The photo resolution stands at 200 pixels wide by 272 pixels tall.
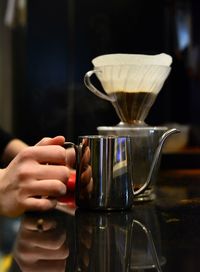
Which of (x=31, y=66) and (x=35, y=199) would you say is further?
(x=31, y=66)

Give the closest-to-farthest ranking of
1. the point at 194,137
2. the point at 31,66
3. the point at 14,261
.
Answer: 1. the point at 14,261
2. the point at 31,66
3. the point at 194,137

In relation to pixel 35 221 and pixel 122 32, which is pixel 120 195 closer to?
pixel 35 221

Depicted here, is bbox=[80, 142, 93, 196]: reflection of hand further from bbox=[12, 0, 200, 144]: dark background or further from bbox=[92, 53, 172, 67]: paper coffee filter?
bbox=[12, 0, 200, 144]: dark background

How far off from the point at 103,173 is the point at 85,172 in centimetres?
3

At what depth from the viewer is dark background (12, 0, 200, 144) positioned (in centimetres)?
250

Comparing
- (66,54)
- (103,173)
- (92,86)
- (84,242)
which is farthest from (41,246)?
(66,54)

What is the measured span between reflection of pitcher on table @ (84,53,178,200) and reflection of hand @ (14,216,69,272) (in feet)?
0.78

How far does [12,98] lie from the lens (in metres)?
2.56

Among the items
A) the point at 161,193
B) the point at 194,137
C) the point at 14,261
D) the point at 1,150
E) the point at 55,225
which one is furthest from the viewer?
the point at 194,137

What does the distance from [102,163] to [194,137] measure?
2.02 meters

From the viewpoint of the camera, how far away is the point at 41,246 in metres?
0.59

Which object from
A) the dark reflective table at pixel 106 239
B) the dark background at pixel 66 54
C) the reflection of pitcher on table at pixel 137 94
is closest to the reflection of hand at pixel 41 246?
the dark reflective table at pixel 106 239

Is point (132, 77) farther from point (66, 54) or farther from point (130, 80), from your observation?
point (66, 54)

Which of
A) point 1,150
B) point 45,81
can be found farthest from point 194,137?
point 1,150
